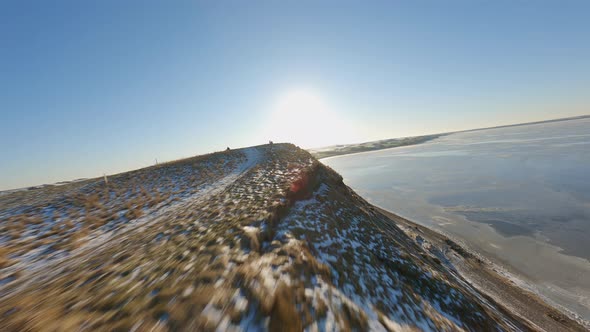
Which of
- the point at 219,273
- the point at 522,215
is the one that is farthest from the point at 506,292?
the point at 219,273

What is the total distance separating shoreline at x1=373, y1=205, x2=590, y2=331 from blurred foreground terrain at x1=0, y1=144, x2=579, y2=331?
509 mm

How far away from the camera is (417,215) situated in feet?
81.4

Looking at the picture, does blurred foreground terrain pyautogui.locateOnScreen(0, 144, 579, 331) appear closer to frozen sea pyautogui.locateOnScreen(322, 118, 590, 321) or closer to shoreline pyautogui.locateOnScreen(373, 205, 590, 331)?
shoreline pyautogui.locateOnScreen(373, 205, 590, 331)

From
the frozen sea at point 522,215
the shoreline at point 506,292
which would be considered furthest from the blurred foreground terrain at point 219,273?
the frozen sea at point 522,215

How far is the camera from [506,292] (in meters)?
11.7

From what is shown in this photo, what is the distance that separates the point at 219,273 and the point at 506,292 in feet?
54.1

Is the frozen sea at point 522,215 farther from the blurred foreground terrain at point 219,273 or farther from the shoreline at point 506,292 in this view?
the blurred foreground terrain at point 219,273

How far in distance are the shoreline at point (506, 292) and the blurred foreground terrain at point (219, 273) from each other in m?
0.51

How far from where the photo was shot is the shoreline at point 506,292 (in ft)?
32.3

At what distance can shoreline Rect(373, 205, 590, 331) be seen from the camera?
9.85m

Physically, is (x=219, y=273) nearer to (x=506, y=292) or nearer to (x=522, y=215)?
(x=506, y=292)

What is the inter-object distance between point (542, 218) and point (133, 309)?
32732mm

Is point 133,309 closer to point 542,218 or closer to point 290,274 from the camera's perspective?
point 290,274

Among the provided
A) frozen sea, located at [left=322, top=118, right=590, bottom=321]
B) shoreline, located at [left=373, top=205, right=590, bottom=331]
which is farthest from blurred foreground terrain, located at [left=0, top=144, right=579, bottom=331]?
frozen sea, located at [left=322, top=118, right=590, bottom=321]
